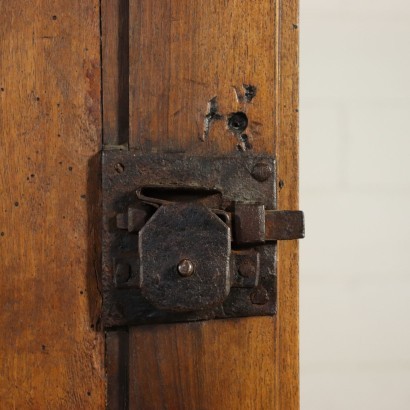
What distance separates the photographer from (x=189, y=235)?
17.8 inches

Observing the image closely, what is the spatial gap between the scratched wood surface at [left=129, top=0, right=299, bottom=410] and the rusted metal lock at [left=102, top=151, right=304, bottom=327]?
0.06 ft

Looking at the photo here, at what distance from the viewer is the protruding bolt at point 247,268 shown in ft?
1.58

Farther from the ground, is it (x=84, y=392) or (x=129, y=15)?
(x=129, y=15)

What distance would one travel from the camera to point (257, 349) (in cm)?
51

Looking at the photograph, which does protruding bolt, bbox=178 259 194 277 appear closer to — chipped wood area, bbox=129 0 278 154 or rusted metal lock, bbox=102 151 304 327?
rusted metal lock, bbox=102 151 304 327

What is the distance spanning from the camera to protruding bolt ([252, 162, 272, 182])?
1.63 feet
